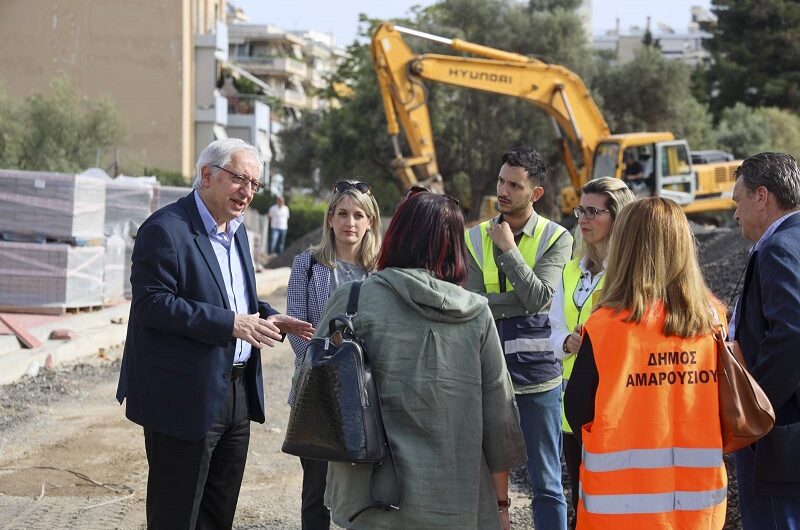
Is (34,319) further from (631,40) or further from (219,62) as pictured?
(631,40)

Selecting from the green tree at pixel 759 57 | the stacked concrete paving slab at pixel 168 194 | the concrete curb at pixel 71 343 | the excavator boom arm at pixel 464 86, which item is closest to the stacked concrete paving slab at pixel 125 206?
the concrete curb at pixel 71 343

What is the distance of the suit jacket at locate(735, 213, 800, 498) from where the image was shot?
382 cm

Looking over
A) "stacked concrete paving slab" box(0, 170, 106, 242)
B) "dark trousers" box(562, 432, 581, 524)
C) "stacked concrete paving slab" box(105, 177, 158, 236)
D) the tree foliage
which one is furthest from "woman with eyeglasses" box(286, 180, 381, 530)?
the tree foliage

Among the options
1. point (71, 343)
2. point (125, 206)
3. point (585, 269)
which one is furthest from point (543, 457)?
point (125, 206)

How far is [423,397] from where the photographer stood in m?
3.45

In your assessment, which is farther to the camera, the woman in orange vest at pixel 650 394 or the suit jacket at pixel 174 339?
the suit jacket at pixel 174 339

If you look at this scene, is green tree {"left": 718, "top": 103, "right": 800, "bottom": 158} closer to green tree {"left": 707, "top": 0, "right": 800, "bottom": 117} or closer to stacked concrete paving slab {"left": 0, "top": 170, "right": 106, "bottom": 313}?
green tree {"left": 707, "top": 0, "right": 800, "bottom": 117}

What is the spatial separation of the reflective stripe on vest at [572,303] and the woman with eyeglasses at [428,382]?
131 centimetres

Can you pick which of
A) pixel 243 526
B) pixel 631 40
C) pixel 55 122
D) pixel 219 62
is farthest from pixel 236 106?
pixel 631 40

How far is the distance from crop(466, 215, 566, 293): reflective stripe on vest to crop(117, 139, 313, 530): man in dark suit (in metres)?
1.05

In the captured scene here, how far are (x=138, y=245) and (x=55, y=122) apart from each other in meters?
31.0

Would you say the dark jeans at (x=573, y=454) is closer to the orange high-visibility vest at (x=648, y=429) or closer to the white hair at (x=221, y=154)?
the orange high-visibility vest at (x=648, y=429)

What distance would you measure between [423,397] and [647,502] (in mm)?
776

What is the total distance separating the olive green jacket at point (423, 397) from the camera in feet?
11.2
